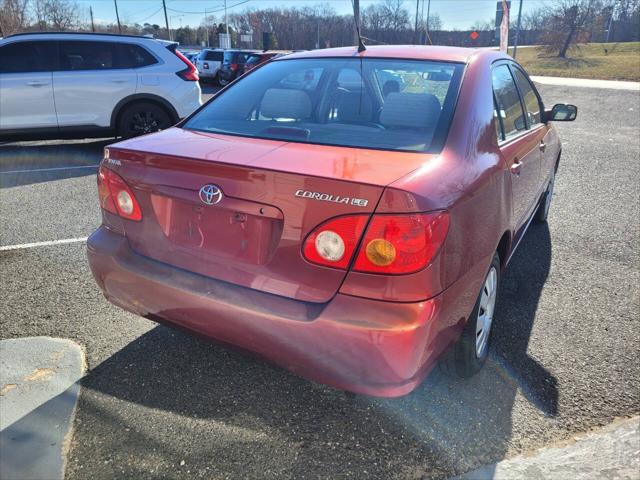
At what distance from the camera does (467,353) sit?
8.11 ft

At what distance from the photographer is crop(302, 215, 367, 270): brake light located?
1854 mm

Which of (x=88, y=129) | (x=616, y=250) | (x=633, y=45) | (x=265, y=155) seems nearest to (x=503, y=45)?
(x=616, y=250)

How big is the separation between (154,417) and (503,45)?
9.23 meters

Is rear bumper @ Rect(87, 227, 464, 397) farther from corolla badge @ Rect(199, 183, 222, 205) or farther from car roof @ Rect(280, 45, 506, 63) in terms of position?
car roof @ Rect(280, 45, 506, 63)

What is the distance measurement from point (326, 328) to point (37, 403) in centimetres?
152

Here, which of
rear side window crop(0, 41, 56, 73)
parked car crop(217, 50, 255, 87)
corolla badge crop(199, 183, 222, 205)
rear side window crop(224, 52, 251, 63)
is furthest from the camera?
rear side window crop(224, 52, 251, 63)

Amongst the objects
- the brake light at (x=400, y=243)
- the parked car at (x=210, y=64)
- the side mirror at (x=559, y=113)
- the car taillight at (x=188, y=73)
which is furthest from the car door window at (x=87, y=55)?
the parked car at (x=210, y=64)

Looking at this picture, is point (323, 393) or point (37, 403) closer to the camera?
point (37, 403)

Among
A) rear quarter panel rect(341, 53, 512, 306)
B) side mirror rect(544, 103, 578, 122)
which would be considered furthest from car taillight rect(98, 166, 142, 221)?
side mirror rect(544, 103, 578, 122)

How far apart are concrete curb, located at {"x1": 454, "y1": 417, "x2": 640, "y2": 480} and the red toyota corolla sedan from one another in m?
0.50

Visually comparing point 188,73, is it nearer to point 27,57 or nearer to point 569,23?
point 27,57

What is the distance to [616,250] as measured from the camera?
174 inches

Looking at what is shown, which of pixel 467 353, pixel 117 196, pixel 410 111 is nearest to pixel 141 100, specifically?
pixel 117 196

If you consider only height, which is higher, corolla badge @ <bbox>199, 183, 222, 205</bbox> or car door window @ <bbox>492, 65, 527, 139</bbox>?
car door window @ <bbox>492, 65, 527, 139</bbox>
